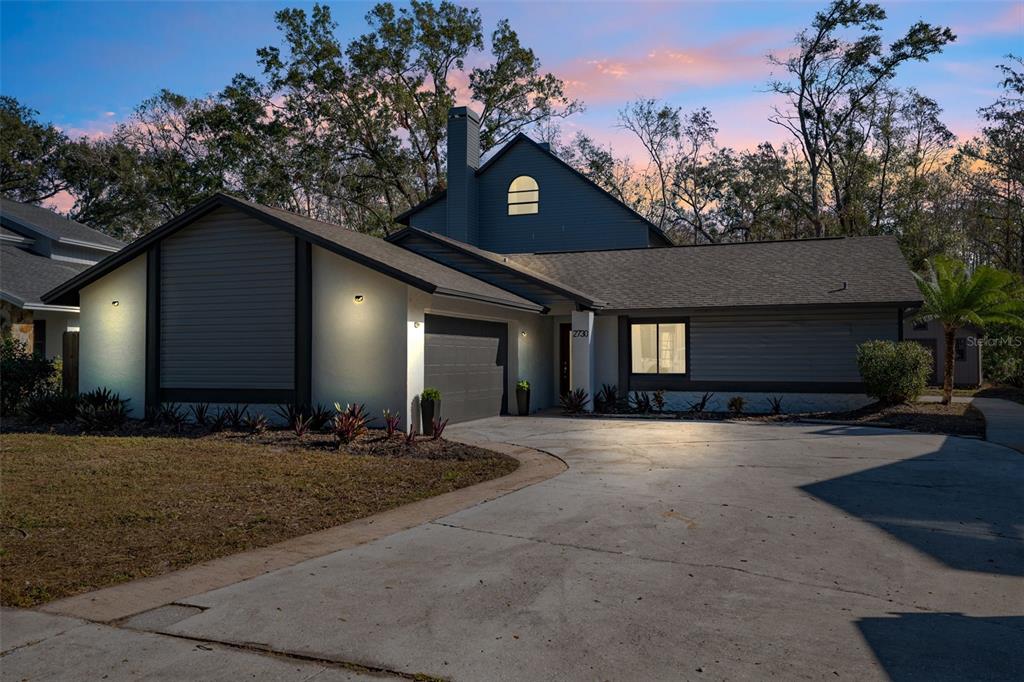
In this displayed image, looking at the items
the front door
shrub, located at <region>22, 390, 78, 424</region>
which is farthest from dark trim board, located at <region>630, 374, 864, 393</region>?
shrub, located at <region>22, 390, 78, 424</region>

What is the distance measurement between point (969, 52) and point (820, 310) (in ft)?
73.7

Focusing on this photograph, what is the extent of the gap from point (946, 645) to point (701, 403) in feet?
51.1

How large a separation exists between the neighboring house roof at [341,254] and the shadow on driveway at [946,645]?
10.2 meters

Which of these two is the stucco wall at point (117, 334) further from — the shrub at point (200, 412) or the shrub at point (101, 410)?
the shrub at point (200, 412)

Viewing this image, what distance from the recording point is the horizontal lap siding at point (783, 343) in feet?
62.2

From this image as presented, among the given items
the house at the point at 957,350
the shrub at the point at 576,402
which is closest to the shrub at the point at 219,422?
the shrub at the point at 576,402

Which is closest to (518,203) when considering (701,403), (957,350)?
(701,403)

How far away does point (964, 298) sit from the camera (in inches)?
721

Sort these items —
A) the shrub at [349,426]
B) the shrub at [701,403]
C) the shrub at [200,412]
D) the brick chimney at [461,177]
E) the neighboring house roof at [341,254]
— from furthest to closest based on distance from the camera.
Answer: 1. the brick chimney at [461,177]
2. the shrub at [701,403]
3. the shrub at [200,412]
4. the neighboring house roof at [341,254]
5. the shrub at [349,426]

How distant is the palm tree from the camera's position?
18141 mm

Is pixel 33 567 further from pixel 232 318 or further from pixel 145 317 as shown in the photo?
pixel 145 317

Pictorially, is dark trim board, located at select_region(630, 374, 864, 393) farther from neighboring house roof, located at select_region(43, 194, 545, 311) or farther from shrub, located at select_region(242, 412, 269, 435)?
shrub, located at select_region(242, 412, 269, 435)

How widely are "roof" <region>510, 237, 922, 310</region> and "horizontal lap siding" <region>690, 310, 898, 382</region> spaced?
55 cm

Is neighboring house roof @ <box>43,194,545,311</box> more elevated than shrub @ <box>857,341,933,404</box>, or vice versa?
neighboring house roof @ <box>43,194,545,311</box>
